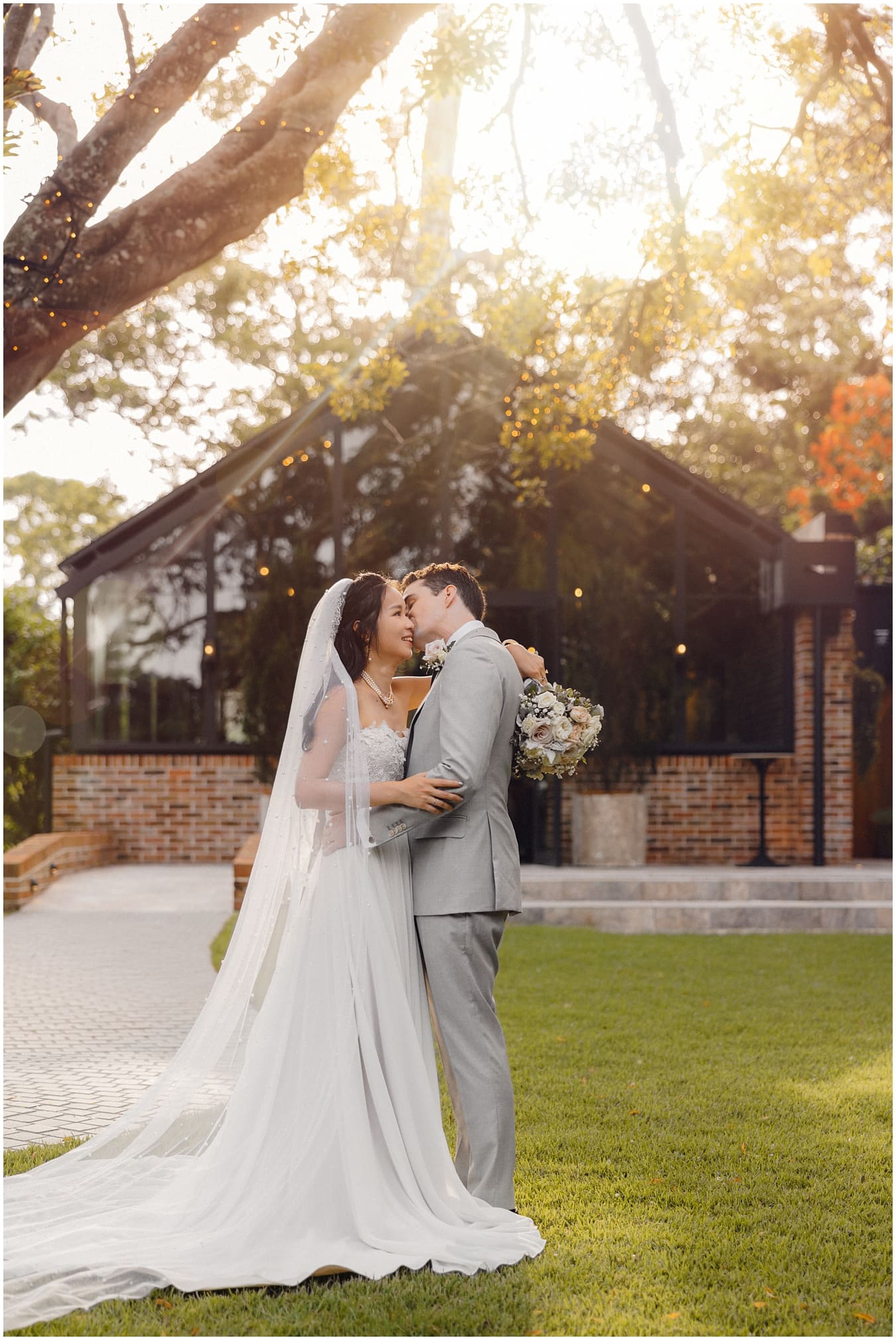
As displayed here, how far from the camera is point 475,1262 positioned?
3.51m

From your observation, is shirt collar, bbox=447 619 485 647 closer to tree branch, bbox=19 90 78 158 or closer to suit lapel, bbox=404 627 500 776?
suit lapel, bbox=404 627 500 776

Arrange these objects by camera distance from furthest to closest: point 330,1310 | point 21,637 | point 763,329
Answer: point 763,329 < point 21,637 < point 330,1310

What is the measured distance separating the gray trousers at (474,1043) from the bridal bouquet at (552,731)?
53 cm

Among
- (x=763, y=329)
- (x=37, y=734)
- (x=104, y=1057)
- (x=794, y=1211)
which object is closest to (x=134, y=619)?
(x=37, y=734)

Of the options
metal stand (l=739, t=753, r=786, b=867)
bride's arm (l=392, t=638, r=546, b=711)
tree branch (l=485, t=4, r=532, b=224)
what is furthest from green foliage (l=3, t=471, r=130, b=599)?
bride's arm (l=392, t=638, r=546, b=711)

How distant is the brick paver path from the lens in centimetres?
558

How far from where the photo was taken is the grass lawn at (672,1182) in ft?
10.7

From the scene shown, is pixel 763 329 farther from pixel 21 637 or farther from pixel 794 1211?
pixel 794 1211

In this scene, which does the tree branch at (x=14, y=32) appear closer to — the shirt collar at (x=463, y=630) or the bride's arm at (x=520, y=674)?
the bride's arm at (x=520, y=674)

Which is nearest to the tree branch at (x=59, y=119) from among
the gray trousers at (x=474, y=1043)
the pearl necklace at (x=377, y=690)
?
the pearl necklace at (x=377, y=690)

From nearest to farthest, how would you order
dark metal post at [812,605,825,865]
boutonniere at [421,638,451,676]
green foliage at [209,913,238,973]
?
1. boutonniere at [421,638,451,676]
2. green foliage at [209,913,238,973]
3. dark metal post at [812,605,825,865]

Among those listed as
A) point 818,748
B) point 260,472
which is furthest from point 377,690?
point 260,472

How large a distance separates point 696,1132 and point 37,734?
12251 mm

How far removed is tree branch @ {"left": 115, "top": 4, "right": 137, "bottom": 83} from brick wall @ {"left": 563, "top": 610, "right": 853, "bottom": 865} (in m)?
9.63
